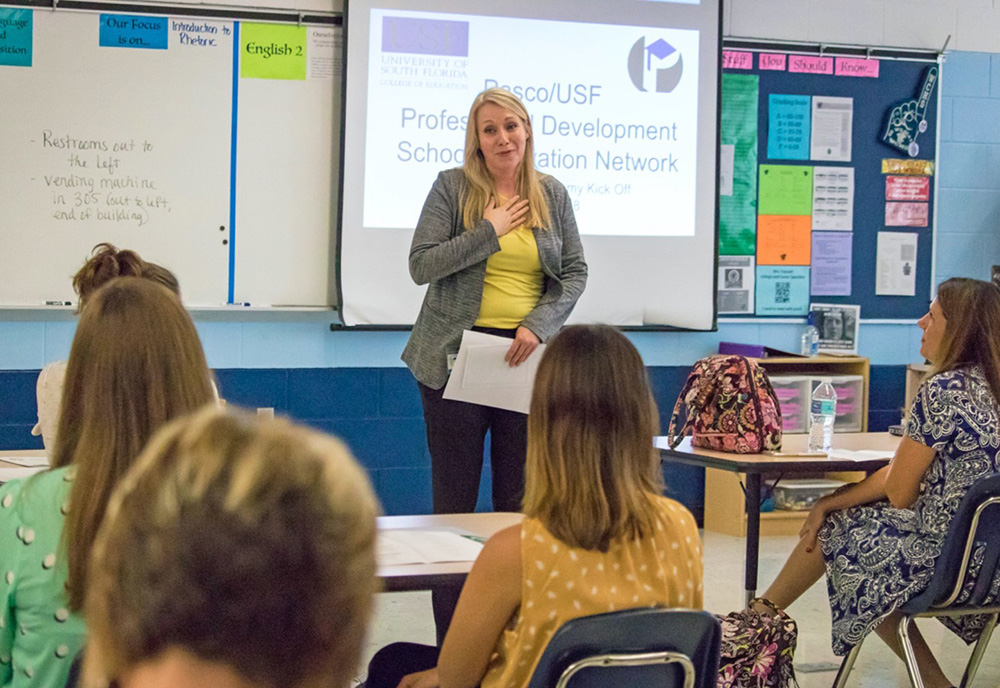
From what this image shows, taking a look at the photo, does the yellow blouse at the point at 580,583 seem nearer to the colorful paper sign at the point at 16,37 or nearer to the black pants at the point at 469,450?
the black pants at the point at 469,450

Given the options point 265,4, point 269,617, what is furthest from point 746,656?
point 265,4

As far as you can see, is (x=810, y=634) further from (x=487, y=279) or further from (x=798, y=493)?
(x=487, y=279)

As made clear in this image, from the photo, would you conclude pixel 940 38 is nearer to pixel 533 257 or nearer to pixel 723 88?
pixel 723 88

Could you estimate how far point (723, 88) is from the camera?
5.36 m

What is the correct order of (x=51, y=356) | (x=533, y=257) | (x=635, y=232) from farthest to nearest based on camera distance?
(x=635, y=232), (x=51, y=356), (x=533, y=257)

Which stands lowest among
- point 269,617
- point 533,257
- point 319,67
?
point 269,617

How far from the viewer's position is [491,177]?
3086 mm

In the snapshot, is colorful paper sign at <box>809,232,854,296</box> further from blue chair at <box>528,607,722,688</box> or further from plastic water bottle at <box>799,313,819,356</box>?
blue chair at <box>528,607,722,688</box>

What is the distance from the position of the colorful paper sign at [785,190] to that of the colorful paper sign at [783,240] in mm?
34

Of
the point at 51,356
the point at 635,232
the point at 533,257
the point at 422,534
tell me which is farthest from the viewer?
the point at 635,232

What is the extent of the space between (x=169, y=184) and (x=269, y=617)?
14.1 ft

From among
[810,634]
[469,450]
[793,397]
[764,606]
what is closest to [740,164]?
[793,397]

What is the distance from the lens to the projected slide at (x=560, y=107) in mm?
4836

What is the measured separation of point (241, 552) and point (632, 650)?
1.03 meters
